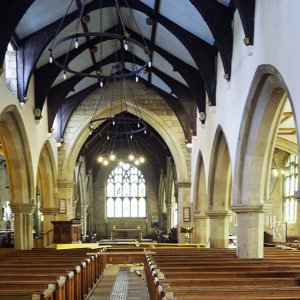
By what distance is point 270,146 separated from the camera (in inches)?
479

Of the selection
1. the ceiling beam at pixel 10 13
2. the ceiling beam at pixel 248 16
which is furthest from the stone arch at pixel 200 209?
the ceiling beam at pixel 248 16

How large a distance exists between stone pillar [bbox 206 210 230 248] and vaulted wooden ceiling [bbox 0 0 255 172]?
3.54 meters

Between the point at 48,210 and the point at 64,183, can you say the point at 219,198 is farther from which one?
the point at 64,183

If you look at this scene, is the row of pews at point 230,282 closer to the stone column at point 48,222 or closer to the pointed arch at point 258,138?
the pointed arch at point 258,138

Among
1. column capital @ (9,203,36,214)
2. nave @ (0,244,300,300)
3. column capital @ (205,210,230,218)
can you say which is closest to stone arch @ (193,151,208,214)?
column capital @ (205,210,230,218)

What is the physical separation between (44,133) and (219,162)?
753 cm

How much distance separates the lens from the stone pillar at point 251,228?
12.7 m

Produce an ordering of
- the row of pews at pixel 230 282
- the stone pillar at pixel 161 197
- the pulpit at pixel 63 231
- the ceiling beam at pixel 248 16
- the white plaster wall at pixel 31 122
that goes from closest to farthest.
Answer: the row of pews at pixel 230 282 → the ceiling beam at pixel 248 16 → the white plaster wall at pixel 31 122 → the pulpit at pixel 63 231 → the stone pillar at pixel 161 197

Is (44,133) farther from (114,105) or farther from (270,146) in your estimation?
(270,146)

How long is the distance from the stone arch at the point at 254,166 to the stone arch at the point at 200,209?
857 cm

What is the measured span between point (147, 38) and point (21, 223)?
7776 millimetres

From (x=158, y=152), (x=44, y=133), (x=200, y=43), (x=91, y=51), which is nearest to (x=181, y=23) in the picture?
(x=200, y=43)

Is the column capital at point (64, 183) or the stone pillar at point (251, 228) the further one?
the column capital at point (64, 183)

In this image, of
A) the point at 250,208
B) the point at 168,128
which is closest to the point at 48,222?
the point at 168,128
